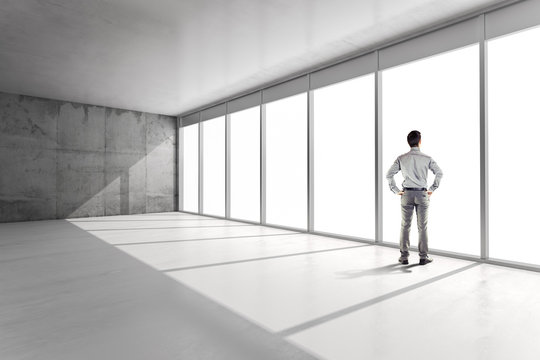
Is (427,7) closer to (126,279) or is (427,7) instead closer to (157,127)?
(126,279)

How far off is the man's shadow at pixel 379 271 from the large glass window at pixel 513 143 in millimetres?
1531

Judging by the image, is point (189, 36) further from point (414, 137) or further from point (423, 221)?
point (423, 221)

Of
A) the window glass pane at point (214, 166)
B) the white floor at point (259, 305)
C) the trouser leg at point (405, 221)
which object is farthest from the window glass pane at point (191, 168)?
the trouser leg at point (405, 221)

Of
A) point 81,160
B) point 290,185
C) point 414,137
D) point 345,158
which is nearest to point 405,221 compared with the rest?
point 414,137

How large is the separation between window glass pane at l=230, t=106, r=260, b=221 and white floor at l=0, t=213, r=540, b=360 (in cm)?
444

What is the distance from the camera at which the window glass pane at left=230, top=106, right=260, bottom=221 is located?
33.9 feet

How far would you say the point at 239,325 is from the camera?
286 centimetres

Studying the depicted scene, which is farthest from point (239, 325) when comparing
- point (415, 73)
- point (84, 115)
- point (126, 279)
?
point (84, 115)

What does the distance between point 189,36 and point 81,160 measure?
7377 mm

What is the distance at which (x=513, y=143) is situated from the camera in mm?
4902

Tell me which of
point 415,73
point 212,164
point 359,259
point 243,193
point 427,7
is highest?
point 427,7

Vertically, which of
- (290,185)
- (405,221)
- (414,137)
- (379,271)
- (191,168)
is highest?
(414,137)

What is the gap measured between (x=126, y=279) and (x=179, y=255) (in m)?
1.37

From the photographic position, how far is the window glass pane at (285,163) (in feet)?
30.0
